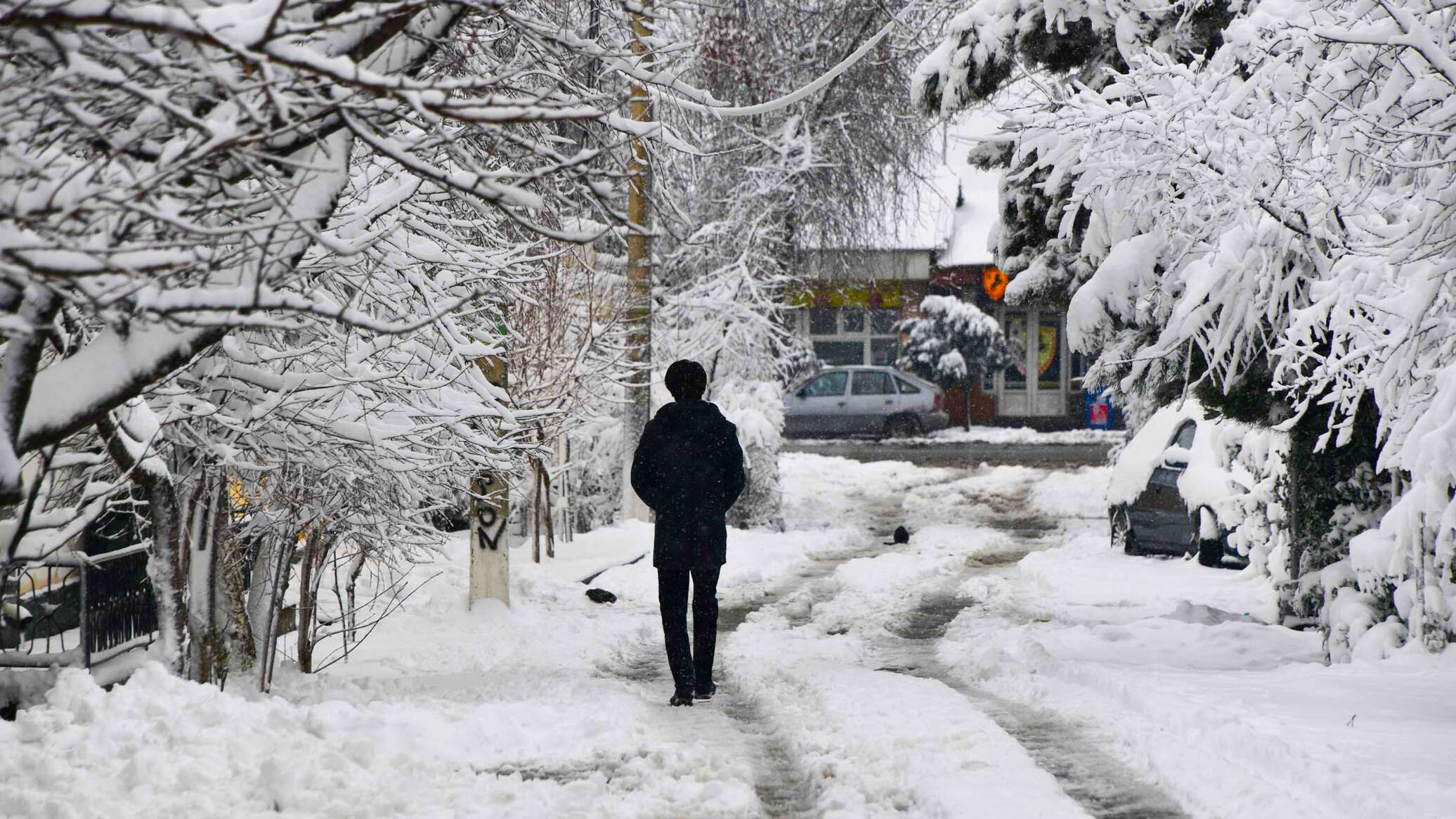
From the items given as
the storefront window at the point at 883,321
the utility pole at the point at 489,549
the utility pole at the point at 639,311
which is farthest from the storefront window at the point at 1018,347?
A: the utility pole at the point at 489,549

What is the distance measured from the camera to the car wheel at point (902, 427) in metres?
32.5

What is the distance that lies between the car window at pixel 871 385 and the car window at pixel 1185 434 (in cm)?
1814

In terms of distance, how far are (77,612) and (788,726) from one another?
4.62 m

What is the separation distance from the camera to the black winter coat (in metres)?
6.98

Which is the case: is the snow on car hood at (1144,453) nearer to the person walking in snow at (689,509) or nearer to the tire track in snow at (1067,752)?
the tire track in snow at (1067,752)

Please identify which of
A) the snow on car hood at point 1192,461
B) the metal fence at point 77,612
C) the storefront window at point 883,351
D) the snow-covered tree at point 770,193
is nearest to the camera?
the metal fence at point 77,612

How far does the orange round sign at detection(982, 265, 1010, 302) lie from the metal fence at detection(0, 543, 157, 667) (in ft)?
83.1

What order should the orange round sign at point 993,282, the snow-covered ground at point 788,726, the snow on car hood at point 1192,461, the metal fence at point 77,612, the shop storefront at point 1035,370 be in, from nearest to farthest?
the snow-covered ground at point 788,726 < the metal fence at point 77,612 < the snow on car hood at point 1192,461 < the orange round sign at point 993,282 < the shop storefront at point 1035,370

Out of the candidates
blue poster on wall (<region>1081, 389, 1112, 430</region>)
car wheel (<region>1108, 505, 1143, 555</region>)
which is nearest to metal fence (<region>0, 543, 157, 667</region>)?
car wheel (<region>1108, 505, 1143, 555</region>)

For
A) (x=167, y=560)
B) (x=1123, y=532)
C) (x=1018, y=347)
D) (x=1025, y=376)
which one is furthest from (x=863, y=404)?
(x=167, y=560)

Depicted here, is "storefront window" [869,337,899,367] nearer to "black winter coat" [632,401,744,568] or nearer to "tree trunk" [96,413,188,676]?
"black winter coat" [632,401,744,568]

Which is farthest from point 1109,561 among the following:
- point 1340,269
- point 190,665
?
point 190,665

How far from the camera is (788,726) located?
6258mm

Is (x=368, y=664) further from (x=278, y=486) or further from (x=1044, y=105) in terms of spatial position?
(x=1044, y=105)
